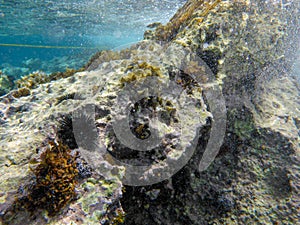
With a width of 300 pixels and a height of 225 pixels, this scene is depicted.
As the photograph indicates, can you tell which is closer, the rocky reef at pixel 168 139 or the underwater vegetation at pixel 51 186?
the underwater vegetation at pixel 51 186

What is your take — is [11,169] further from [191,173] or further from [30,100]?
[191,173]

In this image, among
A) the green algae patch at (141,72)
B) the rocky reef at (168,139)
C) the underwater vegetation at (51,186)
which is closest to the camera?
the underwater vegetation at (51,186)

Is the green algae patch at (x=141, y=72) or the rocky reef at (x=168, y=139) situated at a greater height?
the green algae patch at (x=141, y=72)

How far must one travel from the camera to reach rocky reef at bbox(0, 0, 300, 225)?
84.6 inches

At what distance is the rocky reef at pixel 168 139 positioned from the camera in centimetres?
215

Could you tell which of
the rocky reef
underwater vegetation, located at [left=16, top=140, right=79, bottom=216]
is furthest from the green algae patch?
underwater vegetation, located at [left=16, top=140, right=79, bottom=216]

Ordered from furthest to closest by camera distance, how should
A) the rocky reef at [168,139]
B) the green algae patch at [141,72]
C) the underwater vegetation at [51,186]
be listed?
the green algae patch at [141,72]
the rocky reef at [168,139]
the underwater vegetation at [51,186]

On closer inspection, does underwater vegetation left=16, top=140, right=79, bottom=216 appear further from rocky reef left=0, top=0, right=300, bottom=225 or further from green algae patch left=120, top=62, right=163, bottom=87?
green algae patch left=120, top=62, right=163, bottom=87

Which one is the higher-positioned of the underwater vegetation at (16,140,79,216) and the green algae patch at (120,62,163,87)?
the green algae patch at (120,62,163,87)

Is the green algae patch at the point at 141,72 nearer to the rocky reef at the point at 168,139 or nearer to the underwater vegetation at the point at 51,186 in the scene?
the rocky reef at the point at 168,139

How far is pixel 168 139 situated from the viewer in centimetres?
259

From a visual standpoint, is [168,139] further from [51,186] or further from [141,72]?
[51,186]

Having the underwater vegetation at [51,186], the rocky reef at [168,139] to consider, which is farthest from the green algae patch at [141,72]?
the underwater vegetation at [51,186]

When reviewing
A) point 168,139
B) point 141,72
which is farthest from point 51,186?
point 141,72
